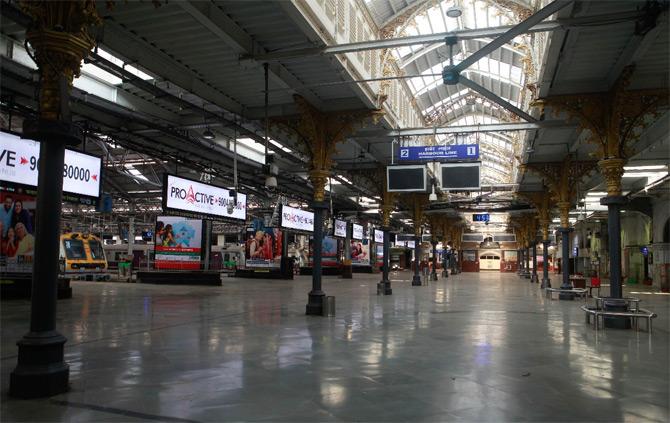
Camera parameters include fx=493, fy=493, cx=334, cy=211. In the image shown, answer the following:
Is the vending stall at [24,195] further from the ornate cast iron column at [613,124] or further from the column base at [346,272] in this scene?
the column base at [346,272]

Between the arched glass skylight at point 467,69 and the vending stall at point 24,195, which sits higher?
the arched glass skylight at point 467,69

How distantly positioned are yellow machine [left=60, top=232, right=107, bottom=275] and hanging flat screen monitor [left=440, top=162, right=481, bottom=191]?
19932 mm

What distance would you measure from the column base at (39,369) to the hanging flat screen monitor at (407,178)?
39.3ft

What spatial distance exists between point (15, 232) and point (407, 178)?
505 inches

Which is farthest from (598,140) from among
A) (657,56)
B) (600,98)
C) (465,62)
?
(465,62)

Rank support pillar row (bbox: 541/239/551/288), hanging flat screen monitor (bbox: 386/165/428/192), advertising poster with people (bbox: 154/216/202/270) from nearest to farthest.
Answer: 1. hanging flat screen monitor (bbox: 386/165/428/192)
2. support pillar row (bbox: 541/239/551/288)
3. advertising poster with people (bbox: 154/216/202/270)

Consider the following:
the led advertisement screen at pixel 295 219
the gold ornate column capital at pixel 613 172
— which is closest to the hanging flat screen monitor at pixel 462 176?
the gold ornate column capital at pixel 613 172

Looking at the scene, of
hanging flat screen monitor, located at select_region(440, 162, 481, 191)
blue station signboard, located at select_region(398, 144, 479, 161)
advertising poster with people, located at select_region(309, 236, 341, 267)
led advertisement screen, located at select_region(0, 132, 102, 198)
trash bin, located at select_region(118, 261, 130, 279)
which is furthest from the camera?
advertising poster with people, located at select_region(309, 236, 341, 267)

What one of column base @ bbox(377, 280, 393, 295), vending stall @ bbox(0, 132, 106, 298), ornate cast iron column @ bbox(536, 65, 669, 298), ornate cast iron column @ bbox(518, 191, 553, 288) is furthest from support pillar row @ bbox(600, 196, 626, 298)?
ornate cast iron column @ bbox(518, 191, 553, 288)

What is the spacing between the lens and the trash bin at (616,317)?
1109cm

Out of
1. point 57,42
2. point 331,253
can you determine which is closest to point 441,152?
point 57,42

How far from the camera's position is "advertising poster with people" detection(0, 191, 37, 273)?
15.9 m

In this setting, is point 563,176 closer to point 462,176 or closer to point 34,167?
point 462,176

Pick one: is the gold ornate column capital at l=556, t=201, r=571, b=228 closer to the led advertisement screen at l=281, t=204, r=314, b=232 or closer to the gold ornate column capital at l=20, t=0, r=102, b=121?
the led advertisement screen at l=281, t=204, r=314, b=232
